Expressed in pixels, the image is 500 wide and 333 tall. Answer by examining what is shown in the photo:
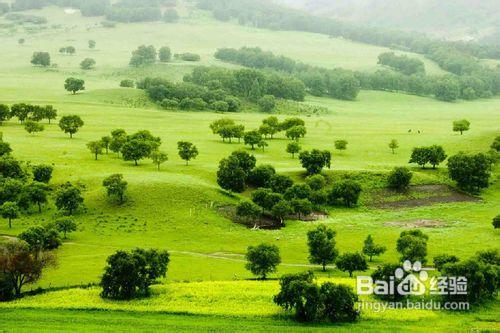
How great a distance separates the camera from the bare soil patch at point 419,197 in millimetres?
135625

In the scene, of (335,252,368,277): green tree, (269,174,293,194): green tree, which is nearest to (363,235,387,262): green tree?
(335,252,368,277): green tree

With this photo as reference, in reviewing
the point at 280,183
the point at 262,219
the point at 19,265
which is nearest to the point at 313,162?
the point at 280,183

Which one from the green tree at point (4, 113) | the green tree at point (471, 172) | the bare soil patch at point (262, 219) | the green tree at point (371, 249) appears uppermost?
the green tree at point (4, 113)

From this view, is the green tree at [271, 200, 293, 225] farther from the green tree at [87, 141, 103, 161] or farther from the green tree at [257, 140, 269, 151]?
the green tree at [87, 141, 103, 161]

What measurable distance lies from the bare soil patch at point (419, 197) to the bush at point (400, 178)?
1.77 meters

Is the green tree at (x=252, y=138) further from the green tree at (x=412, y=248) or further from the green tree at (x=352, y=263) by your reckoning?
the green tree at (x=352, y=263)

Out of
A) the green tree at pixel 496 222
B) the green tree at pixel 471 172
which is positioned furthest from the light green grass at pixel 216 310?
the green tree at pixel 471 172

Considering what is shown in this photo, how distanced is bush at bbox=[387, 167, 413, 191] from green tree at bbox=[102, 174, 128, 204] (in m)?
57.7

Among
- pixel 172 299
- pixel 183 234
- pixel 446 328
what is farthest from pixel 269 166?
pixel 446 328

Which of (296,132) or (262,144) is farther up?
(296,132)

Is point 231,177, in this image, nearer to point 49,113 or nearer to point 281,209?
point 281,209

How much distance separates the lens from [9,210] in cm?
11088

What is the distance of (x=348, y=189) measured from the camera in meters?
133

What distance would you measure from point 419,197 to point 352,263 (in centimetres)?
5113
